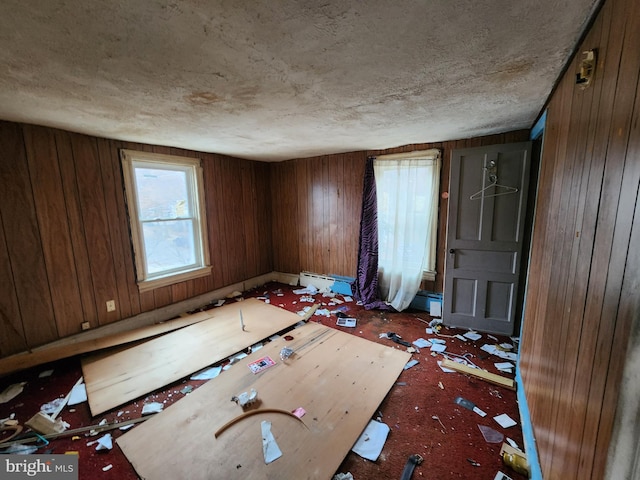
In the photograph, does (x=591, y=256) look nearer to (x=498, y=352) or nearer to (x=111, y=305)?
(x=498, y=352)

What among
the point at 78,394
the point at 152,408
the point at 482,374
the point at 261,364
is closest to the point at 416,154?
the point at 482,374

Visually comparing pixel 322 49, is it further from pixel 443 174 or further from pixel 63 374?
pixel 63 374

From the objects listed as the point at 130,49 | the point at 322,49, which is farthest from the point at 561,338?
the point at 130,49

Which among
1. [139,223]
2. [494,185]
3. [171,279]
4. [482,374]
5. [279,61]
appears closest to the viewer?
[279,61]

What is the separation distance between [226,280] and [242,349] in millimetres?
1793

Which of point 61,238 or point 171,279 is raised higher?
point 61,238

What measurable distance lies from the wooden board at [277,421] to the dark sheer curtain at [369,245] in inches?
46.9

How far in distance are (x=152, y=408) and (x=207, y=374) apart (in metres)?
0.48

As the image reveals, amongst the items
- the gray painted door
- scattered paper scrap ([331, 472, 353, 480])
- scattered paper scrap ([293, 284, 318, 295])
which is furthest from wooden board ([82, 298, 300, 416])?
the gray painted door

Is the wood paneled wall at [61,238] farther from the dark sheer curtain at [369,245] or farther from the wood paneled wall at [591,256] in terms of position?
the wood paneled wall at [591,256]

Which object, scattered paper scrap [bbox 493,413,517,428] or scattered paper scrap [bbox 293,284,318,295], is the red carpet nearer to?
scattered paper scrap [bbox 493,413,517,428]

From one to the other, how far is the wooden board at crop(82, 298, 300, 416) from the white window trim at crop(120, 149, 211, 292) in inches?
27.3

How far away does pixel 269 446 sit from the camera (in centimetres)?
164

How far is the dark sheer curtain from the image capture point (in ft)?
12.5
